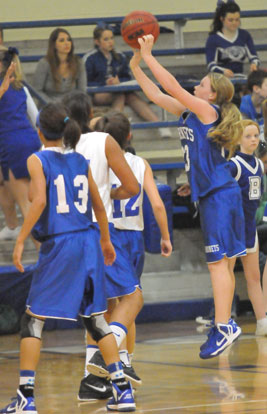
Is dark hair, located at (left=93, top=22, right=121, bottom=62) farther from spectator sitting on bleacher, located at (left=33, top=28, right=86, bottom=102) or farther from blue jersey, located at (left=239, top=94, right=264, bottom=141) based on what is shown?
blue jersey, located at (left=239, top=94, right=264, bottom=141)

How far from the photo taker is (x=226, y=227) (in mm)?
6203

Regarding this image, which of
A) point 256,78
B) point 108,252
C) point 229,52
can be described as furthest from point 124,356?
point 229,52

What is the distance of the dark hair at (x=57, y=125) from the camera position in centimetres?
460

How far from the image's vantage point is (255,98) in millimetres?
9609

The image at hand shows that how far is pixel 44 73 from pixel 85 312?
578 cm

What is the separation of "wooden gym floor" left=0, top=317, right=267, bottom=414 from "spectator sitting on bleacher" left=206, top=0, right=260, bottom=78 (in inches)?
162

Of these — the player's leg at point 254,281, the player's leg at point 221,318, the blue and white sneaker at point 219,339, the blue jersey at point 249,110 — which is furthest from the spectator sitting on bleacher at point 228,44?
the blue and white sneaker at point 219,339

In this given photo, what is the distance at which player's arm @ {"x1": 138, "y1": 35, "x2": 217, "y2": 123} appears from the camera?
19.1 ft

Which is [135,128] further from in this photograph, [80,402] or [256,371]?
[80,402]

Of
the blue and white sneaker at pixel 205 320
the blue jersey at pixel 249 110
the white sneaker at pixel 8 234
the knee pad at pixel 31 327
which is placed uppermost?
the knee pad at pixel 31 327

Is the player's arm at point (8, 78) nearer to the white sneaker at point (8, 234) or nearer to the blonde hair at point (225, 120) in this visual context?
the white sneaker at point (8, 234)

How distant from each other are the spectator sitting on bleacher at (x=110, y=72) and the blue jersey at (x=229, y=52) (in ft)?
2.95

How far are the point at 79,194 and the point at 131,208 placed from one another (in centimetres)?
97

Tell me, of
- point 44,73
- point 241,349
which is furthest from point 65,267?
point 44,73
